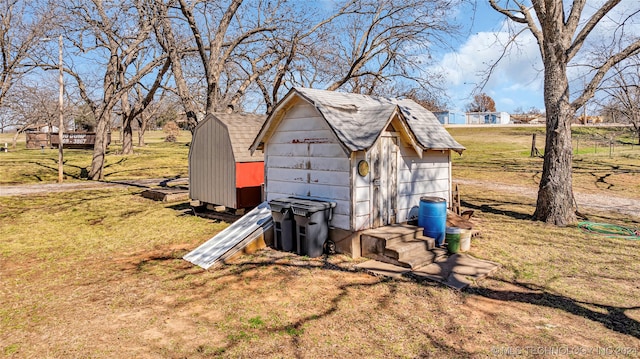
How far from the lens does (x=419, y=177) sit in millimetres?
9797

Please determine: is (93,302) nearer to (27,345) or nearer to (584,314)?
(27,345)

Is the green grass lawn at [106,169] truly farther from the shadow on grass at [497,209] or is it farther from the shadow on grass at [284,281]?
the shadow on grass at [284,281]

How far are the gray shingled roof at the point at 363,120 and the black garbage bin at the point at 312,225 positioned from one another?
57.6 inches

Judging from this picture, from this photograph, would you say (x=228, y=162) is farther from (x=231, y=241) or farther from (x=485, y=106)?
(x=485, y=106)

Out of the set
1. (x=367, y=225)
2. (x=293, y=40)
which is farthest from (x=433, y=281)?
(x=293, y=40)

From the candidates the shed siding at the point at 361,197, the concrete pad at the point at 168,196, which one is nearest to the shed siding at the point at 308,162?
the shed siding at the point at 361,197

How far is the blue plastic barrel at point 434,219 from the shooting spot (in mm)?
8828

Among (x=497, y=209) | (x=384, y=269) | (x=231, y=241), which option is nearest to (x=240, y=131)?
(x=231, y=241)

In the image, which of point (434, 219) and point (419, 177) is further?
point (419, 177)

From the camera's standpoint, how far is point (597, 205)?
14.1m

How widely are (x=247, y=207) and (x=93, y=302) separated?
253 inches

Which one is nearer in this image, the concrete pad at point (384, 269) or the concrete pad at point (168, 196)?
the concrete pad at point (384, 269)

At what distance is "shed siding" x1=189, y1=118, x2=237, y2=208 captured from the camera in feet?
40.0

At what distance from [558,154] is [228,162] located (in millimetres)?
9616
